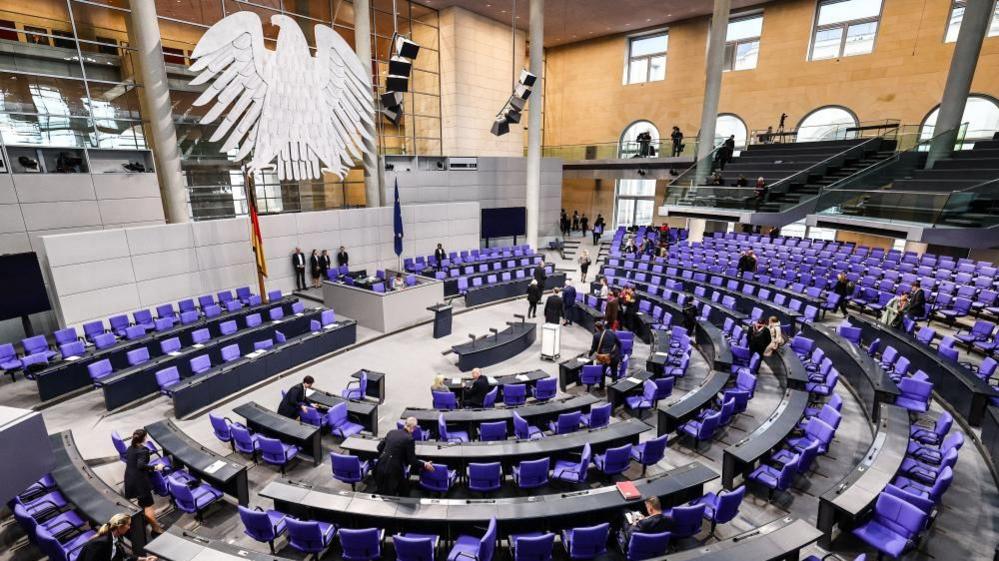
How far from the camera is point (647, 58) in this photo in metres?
30.9

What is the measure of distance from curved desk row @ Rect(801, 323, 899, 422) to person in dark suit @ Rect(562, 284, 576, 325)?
614 centimetres

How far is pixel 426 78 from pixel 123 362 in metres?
19.9

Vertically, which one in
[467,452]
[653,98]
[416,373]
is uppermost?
[653,98]

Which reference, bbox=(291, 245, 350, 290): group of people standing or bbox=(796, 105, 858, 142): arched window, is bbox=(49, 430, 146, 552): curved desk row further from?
bbox=(796, 105, 858, 142): arched window

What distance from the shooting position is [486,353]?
38.1 feet

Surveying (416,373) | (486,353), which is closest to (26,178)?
(416,373)

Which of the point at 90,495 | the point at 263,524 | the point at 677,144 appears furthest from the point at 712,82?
the point at 90,495

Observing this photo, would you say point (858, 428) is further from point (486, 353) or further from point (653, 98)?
point (653, 98)

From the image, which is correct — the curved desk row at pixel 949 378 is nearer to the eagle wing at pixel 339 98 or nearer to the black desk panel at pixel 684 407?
A: the black desk panel at pixel 684 407

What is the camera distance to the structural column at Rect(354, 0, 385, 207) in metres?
18.7

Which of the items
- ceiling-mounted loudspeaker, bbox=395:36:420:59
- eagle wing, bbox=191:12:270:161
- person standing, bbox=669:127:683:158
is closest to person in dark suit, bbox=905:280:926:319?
person standing, bbox=669:127:683:158

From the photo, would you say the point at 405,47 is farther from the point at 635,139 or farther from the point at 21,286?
the point at 635,139

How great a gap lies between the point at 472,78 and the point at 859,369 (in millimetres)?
22248

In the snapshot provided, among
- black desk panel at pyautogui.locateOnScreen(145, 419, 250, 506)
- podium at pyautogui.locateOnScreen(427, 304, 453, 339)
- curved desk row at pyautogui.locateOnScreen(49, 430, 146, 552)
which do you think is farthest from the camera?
podium at pyautogui.locateOnScreen(427, 304, 453, 339)
